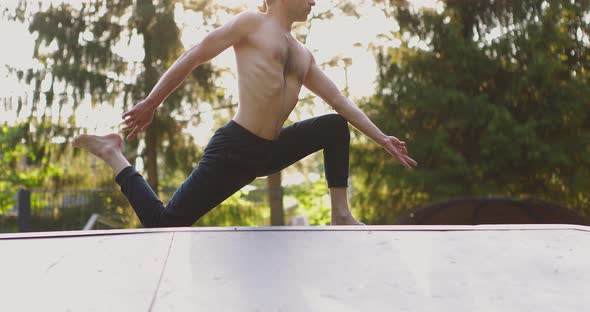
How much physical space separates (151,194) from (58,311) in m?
1.33

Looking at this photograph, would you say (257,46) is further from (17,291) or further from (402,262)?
(17,291)

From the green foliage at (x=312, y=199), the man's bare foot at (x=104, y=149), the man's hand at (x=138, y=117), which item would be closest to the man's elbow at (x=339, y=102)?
the man's hand at (x=138, y=117)

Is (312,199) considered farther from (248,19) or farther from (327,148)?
(248,19)

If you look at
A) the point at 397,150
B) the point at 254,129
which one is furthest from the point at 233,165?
the point at 397,150

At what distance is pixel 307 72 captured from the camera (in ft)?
10.1

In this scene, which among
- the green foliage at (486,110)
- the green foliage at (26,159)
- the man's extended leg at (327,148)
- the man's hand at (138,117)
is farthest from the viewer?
the green foliage at (26,159)

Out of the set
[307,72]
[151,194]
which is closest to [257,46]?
[307,72]

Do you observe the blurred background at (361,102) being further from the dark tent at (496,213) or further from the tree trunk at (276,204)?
the dark tent at (496,213)

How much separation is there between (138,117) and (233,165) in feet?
1.53

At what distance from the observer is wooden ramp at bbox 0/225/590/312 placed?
1.68 meters

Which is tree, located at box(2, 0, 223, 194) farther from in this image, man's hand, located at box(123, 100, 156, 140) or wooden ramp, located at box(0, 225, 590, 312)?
wooden ramp, located at box(0, 225, 590, 312)

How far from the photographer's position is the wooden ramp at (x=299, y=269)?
168 cm

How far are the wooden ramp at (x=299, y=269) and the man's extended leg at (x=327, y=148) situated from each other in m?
0.47

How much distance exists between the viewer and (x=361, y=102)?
43.2 feet
